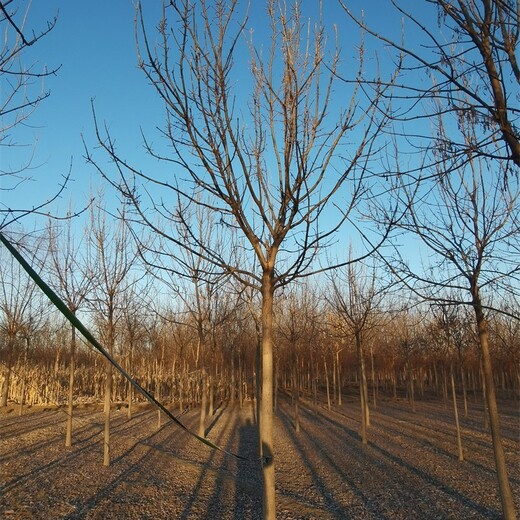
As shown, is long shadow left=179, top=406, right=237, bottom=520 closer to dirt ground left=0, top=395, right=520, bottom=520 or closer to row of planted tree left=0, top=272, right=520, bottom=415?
dirt ground left=0, top=395, right=520, bottom=520

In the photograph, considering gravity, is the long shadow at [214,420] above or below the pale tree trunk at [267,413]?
below

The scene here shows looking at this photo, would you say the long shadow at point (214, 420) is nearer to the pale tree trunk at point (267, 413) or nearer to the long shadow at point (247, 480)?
the long shadow at point (247, 480)

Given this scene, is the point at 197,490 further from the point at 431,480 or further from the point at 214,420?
the point at 214,420

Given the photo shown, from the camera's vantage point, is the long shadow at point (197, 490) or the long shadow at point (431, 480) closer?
the long shadow at point (197, 490)

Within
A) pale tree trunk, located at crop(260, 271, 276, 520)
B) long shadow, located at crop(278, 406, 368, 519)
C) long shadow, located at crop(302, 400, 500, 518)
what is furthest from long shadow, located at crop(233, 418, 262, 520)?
pale tree trunk, located at crop(260, 271, 276, 520)

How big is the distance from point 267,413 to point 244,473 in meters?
6.04

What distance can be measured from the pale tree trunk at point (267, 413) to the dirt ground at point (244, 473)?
3346 millimetres

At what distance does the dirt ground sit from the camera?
20.0ft

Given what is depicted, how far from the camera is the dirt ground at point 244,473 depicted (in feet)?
20.0

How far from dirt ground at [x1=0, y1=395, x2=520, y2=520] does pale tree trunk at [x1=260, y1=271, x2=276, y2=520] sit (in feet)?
11.0

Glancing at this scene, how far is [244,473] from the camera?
27.7 feet

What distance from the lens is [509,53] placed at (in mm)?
2465

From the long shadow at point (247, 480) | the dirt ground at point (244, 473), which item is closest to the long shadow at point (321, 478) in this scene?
the dirt ground at point (244, 473)

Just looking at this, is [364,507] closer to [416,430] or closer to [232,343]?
[416,430]
